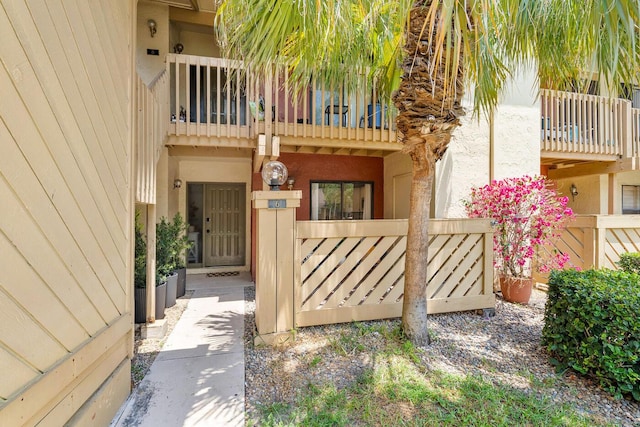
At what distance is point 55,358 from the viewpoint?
1788 millimetres

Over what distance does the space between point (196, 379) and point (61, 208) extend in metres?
2.21

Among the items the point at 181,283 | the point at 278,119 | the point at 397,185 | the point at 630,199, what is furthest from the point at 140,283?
the point at 630,199

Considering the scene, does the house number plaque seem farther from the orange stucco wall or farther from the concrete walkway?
the orange stucco wall

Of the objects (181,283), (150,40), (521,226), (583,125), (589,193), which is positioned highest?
(150,40)

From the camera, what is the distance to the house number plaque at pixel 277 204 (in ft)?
11.9

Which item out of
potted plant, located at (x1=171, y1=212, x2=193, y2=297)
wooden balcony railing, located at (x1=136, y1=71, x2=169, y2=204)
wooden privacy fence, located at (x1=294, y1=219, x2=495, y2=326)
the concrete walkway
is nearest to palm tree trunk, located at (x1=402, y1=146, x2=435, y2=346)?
wooden privacy fence, located at (x1=294, y1=219, x2=495, y2=326)

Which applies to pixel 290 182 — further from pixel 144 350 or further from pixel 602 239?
pixel 602 239

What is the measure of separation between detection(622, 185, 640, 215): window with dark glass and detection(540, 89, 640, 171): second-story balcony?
2599 mm

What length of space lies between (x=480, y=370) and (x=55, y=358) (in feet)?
12.5

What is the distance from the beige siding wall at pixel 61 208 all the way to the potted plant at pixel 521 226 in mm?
5776

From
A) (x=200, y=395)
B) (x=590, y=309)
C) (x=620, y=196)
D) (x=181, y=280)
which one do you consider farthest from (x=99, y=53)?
(x=620, y=196)

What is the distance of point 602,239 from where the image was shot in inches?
235

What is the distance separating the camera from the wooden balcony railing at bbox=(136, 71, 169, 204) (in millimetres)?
3480

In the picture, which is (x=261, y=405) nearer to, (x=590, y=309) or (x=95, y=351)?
(x=95, y=351)
